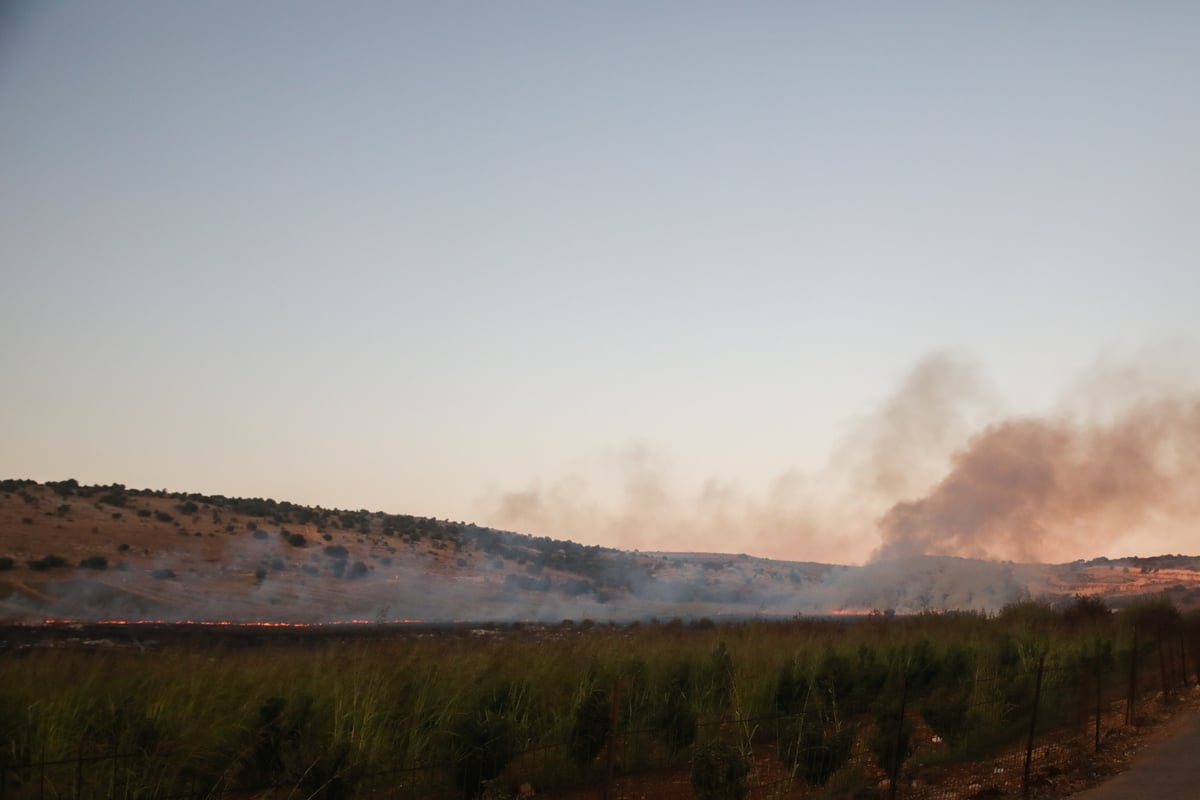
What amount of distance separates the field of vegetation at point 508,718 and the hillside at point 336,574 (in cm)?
838

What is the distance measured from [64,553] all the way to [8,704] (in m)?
40.7

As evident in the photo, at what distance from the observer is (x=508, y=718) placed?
43.3 feet

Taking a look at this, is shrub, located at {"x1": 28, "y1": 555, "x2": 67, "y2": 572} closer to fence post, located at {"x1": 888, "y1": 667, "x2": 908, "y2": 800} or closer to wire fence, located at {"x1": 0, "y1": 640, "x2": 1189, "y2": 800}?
wire fence, located at {"x1": 0, "y1": 640, "x2": 1189, "y2": 800}

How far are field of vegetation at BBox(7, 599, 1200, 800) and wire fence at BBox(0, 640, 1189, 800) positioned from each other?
0.05m

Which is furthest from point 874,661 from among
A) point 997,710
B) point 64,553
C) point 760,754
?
point 64,553

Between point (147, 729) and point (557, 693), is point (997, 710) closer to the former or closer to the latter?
point (557, 693)

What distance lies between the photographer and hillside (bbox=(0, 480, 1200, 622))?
43031mm

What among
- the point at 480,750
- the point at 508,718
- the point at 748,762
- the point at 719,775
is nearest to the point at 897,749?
the point at 748,762

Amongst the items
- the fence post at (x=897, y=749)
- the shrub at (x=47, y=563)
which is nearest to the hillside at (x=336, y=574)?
the shrub at (x=47, y=563)

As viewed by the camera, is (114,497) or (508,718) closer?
(508,718)

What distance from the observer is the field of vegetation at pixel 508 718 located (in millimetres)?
9562

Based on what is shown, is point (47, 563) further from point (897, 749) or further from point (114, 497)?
point (897, 749)

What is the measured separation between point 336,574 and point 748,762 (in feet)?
155

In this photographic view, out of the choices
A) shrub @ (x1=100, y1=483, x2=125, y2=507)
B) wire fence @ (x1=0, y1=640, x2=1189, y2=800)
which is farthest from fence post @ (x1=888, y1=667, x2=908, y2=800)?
shrub @ (x1=100, y1=483, x2=125, y2=507)
